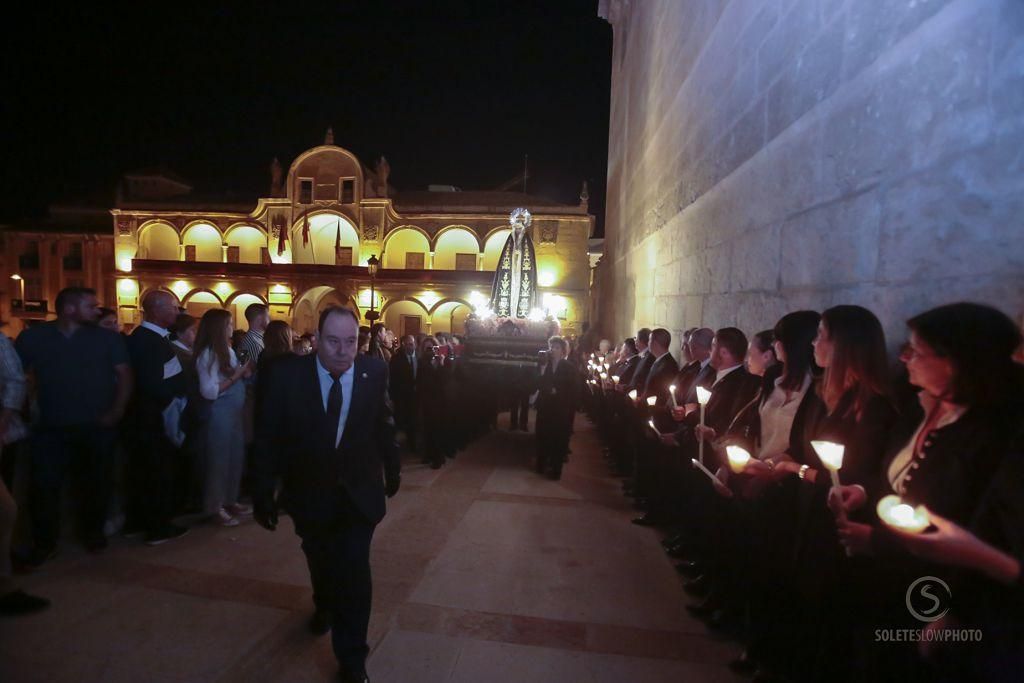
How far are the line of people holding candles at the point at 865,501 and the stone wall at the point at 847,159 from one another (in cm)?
53

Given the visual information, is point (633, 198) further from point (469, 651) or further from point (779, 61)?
point (469, 651)

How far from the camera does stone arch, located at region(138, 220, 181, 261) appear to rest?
2756 cm

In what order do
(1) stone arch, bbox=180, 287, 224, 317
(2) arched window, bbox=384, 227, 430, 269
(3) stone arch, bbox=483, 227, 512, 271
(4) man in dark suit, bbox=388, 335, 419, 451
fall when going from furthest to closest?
(2) arched window, bbox=384, 227, 430, 269
(1) stone arch, bbox=180, 287, 224, 317
(3) stone arch, bbox=483, 227, 512, 271
(4) man in dark suit, bbox=388, 335, 419, 451

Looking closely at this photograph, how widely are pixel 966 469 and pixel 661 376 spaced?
12.7 ft

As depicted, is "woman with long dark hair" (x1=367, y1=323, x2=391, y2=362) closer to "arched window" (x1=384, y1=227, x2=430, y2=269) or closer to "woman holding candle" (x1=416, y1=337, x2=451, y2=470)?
"woman holding candle" (x1=416, y1=337, x2=451, y2=470)

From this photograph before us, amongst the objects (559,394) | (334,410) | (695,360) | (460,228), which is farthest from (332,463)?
(460,228)

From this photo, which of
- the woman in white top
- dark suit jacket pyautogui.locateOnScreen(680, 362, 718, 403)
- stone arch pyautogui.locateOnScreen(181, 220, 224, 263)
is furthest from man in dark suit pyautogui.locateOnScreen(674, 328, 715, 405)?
stone arch pyautogui.locateOnScreen(181, 220, 224, 263)

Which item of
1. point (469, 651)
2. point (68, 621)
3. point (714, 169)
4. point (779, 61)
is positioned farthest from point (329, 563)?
point (714, 169)

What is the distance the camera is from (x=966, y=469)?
1.47m

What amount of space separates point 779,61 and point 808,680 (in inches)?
175

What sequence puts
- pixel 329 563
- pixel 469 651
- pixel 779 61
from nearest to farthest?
pixel 329 563, pixel 469 651, pixel 779 61

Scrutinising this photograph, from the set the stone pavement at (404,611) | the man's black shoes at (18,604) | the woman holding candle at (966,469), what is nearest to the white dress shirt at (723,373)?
the stone pavement at (404,611)

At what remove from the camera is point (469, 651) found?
9.07 feet

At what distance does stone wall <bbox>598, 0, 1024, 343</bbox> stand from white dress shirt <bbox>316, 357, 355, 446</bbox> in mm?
2928
